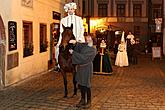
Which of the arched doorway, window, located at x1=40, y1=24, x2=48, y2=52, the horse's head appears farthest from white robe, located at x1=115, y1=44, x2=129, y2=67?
the horse's head

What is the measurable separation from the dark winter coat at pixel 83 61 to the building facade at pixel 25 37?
3602 millimetres

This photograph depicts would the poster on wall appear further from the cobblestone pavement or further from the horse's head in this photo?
the horse's head

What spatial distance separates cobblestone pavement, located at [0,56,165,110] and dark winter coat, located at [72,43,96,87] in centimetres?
70

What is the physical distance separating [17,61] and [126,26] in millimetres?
34380

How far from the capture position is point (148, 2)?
4722 centimetres

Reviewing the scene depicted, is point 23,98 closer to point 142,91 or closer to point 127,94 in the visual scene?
point 127,94

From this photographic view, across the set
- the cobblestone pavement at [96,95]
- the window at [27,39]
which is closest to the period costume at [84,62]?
the cobblestone pavement at [96,95]

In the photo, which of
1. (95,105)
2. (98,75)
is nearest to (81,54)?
(95,105)

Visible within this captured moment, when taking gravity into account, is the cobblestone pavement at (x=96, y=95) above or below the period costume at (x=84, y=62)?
below

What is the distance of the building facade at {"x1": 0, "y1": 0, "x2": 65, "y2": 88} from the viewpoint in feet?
41.8

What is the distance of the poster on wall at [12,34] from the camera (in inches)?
517

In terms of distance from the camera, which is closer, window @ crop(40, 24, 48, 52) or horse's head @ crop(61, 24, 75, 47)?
horse's head @ crop(61, 24, 75, 47)

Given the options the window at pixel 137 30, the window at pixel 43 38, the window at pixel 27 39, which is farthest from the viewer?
the window at pixel 137 30

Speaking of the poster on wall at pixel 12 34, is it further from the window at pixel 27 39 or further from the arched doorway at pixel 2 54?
the window at pixel 27 39
